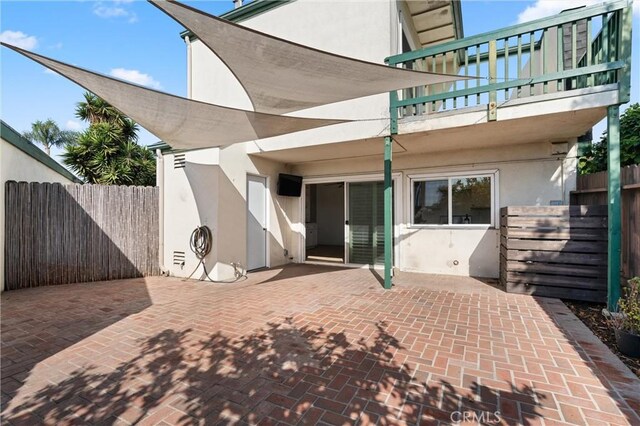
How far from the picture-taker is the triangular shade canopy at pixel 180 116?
3.30 meters

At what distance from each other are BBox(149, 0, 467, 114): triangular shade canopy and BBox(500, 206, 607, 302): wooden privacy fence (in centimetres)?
300

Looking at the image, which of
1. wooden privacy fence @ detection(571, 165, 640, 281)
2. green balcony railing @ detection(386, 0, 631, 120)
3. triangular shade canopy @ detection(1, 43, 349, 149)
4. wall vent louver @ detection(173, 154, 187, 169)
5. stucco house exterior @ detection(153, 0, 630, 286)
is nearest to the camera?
triangular shade canopy @ detection(1, 43, 349, 149)

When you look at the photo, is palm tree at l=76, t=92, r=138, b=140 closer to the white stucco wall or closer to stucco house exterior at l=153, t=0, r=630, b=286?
the white stucco wall

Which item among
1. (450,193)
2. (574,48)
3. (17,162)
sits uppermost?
(574,48)

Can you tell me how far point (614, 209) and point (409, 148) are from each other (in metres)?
3.47

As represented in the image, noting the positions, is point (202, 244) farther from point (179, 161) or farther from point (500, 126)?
point (500, 126)

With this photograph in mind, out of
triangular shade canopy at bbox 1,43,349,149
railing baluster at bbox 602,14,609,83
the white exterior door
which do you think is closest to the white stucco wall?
triangular shade canopy at bbox 1,43,349,149

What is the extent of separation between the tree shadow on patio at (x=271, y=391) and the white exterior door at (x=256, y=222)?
4.10 metres

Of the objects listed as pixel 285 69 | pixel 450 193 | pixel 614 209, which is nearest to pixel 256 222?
pixel 285 69

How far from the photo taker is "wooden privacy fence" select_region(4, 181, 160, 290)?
223 inches

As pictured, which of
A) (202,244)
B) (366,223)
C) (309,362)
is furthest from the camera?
(366,223)

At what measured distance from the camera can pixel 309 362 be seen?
9.27 feet

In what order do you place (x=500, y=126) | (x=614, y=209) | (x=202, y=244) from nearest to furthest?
(x=614, y=209), (x=500, y=126), (x=202, y=244)

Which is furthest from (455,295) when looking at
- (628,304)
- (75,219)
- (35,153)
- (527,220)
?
(35,153)
